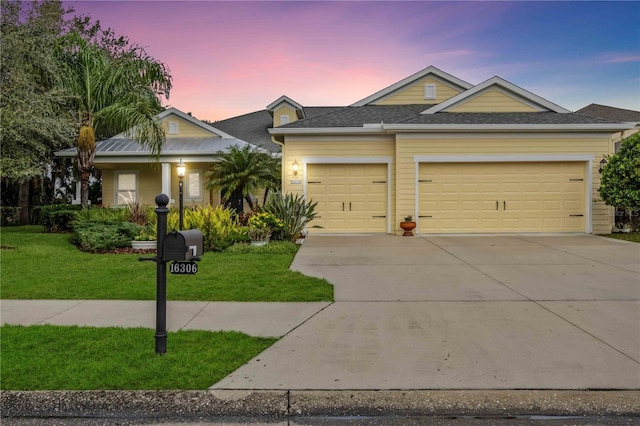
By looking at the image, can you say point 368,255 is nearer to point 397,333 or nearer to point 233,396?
point 397,333

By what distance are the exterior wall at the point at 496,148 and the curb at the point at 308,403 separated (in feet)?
36.3

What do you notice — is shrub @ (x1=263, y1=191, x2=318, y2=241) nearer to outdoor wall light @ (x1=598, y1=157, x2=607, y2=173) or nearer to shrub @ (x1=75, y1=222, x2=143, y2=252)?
shrub @ (x1=75, y1=222, x2=143, y2=252)

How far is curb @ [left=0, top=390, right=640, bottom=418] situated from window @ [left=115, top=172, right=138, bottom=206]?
58.6 feet

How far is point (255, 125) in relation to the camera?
24172mm

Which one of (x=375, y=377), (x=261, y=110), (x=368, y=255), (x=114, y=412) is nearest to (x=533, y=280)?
(x=368, y=255)

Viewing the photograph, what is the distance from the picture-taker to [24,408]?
3.09 metres

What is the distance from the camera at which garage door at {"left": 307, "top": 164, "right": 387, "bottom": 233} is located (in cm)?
1452

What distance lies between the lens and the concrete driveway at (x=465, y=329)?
345 cm

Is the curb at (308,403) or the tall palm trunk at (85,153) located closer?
the curb at (308,403)

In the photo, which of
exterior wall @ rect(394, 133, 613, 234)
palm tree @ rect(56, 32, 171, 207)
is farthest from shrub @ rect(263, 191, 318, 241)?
palm tree @ rect(56, 32, 171, 207)

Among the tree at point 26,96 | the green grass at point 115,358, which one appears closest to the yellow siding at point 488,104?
the tree at point 26,96

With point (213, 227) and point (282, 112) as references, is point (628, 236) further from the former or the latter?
point (282, 112)

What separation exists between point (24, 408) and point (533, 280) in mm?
7119

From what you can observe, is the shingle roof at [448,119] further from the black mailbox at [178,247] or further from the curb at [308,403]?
the curb at [308,403]
